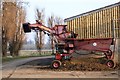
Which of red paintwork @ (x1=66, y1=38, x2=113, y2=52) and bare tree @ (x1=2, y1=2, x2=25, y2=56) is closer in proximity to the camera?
red paintwork @ (x1=66, y1=38, x2=113, y2=52)

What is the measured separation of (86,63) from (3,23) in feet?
86.0

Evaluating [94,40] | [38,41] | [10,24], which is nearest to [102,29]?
[94,40]

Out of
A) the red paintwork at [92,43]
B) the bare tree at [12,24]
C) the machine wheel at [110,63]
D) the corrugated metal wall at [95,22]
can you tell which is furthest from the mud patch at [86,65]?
the bare tree at [12,24]

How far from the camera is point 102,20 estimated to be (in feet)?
88.6

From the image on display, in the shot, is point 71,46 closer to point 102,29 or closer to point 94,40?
point 94,40

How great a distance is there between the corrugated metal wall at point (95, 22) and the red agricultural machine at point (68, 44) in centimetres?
281

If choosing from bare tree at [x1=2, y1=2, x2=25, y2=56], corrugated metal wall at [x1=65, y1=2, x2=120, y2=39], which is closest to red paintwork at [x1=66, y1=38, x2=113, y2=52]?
corrugated metal wall at [x1=65, y1=2, x2=120, y2=39]

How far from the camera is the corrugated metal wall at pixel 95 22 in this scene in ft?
87.4

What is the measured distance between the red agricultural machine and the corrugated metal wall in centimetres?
281

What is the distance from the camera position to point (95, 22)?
27.1 m

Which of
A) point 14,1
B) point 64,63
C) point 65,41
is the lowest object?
point 64,63

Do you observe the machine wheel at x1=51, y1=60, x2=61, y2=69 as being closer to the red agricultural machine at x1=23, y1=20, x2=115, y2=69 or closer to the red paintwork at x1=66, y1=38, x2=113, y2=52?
the red agricultural machine at x1=23, y1=20, x2=115, y2=69

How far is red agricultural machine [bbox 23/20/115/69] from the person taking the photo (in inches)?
909

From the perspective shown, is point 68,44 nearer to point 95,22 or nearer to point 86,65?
point 86,65
